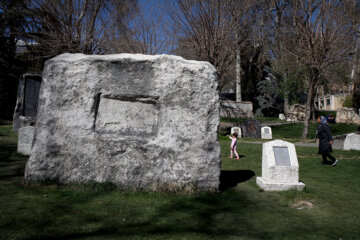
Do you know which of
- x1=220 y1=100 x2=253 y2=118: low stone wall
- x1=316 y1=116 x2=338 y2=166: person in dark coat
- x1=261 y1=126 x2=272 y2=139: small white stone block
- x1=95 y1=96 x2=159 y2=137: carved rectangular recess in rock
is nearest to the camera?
x1=95 y1=96 x2=159 y2=137: carved rectangular recess in rock

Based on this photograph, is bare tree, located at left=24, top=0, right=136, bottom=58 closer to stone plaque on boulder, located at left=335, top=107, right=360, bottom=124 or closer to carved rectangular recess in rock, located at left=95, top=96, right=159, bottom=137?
carved rectangular recess in rock, located at left=95, top=96, right=159, bottom=137

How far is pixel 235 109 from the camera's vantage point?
27672mm

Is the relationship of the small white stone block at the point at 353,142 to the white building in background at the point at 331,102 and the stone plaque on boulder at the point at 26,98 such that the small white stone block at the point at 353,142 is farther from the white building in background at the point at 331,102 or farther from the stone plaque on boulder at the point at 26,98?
the white building in background at the point at 331,102

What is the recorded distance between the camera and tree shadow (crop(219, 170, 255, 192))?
5.89 metres

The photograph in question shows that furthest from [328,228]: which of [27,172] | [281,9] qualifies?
[281,9]

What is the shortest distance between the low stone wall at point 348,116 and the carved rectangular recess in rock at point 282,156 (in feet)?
70.2

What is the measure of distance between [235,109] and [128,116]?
914 inches

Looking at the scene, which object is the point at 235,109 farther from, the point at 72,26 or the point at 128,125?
the point at 128,125

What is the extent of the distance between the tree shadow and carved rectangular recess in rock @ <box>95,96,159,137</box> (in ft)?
6.34

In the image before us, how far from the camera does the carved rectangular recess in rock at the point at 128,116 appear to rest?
5.32 m

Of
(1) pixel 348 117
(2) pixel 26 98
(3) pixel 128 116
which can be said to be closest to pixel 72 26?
(2) pixel 26 98

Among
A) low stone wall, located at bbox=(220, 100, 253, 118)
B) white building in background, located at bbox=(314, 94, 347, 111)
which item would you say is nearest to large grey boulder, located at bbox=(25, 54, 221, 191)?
low stone wall, located at bbox=(220, 100, 253, 118)

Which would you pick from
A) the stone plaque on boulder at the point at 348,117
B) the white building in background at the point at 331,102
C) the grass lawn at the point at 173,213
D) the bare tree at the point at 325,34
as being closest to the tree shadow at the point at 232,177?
the grass lawn at the point at 173,213

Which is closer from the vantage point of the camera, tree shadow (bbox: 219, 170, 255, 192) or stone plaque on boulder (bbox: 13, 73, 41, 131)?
tree shadow (bbox: 219, 170, 255, 192)
